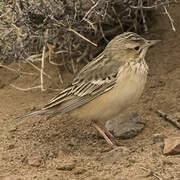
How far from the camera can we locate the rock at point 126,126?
5.29 metres

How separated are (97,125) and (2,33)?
232 cm

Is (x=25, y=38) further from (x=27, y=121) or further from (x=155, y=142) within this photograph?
(x=155, y=142)

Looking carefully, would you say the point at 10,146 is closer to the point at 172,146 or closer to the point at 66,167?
the point at 66,167

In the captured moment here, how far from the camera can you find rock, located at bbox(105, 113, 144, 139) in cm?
529

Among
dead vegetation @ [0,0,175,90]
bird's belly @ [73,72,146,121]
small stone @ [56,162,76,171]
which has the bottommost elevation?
small stone @ [56,162,76,171]

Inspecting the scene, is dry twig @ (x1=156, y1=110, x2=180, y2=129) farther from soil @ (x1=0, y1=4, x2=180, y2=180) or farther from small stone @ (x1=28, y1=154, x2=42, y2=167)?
small stone @ (x1=28, y1=154, x2=42, y2=167)

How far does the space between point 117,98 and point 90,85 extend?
0.43 m

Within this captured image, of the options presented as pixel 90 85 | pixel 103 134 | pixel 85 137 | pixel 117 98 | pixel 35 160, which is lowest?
pixel 85 137

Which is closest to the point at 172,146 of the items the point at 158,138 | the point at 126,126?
the point at 158,138

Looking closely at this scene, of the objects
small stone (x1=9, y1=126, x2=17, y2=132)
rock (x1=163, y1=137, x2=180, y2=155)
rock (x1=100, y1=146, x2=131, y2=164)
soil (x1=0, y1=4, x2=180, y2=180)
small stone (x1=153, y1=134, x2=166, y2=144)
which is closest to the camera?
soil (x1=0, y1=4, x2=180, y2=180)

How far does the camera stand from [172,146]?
4422 mm

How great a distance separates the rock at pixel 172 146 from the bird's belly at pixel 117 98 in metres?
0.64

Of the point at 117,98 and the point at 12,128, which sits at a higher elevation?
the point at 117,98

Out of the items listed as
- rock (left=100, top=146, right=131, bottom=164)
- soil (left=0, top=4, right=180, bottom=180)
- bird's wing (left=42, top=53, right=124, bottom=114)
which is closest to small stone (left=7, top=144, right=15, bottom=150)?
soil (left=0, top=4, right=180, bottom=180)
